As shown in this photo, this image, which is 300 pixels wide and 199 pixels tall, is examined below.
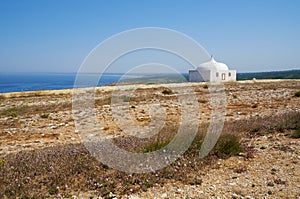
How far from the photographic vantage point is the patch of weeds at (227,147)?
6.21 meters

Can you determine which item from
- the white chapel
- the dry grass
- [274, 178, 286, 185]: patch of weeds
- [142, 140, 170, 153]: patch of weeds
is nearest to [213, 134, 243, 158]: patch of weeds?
the dry grass

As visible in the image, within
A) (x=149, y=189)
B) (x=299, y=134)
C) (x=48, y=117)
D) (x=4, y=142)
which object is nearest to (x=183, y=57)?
(x=149, y=189)

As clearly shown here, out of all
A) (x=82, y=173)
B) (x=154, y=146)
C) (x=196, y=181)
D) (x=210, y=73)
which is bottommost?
(x=196, y=181)

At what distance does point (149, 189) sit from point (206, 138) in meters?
2.63

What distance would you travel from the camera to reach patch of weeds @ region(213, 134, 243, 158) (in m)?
6.21

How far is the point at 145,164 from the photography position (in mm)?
5254

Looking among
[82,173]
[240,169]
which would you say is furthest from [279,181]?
[82,173]

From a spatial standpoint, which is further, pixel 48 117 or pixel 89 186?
pixel 48 117

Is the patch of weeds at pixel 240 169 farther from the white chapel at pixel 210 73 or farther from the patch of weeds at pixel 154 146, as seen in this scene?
the white chapel at pixel 210 73

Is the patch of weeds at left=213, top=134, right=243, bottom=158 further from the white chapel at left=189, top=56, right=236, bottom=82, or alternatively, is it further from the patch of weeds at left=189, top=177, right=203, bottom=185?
the white chapel at left=189, top=56, right=236, bottom=82

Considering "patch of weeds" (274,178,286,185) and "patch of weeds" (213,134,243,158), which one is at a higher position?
"patch of weeds" (213,134,243,158)

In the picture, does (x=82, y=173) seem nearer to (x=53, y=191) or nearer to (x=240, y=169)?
(x=53, y=191)

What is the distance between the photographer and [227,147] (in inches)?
252

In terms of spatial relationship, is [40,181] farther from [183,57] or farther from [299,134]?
[299,134]
